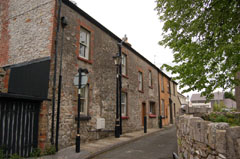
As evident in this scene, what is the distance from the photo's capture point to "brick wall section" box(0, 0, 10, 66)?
9.37 m

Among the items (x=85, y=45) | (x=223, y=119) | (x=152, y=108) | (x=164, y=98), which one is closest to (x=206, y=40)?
(x=223, y=119)

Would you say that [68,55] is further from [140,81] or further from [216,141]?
[140,81]

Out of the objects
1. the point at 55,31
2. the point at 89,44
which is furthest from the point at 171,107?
the point at 55,31

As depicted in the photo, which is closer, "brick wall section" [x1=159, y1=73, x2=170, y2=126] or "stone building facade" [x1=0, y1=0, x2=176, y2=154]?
"stone building facade" [x1=0, y1=0, x2=176, y2=154]

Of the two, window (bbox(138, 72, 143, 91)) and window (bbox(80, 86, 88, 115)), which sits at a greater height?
window (bbox(138, 72, 143, 91))

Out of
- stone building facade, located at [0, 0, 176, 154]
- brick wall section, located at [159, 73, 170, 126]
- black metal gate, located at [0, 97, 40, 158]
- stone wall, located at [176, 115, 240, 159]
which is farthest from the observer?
brick wall section, located at [159, 73, 170, 126]

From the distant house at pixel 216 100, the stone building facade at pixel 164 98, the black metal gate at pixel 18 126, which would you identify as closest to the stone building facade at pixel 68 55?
the black metal gate at pixel 18 126

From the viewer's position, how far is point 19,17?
369 inches

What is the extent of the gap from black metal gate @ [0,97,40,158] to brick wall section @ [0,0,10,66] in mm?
3837

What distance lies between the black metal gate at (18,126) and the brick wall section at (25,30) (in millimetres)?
2419

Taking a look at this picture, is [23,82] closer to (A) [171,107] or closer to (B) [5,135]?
(B) [5,135]

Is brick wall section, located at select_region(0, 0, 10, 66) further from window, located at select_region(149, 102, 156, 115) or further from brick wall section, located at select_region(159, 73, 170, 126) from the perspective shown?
brick wall section, located at select_region(159, 73, 170, 126)

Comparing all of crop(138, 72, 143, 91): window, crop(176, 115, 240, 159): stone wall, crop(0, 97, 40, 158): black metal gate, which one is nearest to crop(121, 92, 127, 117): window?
crop(138, 72, 143, 91): window

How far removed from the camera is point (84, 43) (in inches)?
396
